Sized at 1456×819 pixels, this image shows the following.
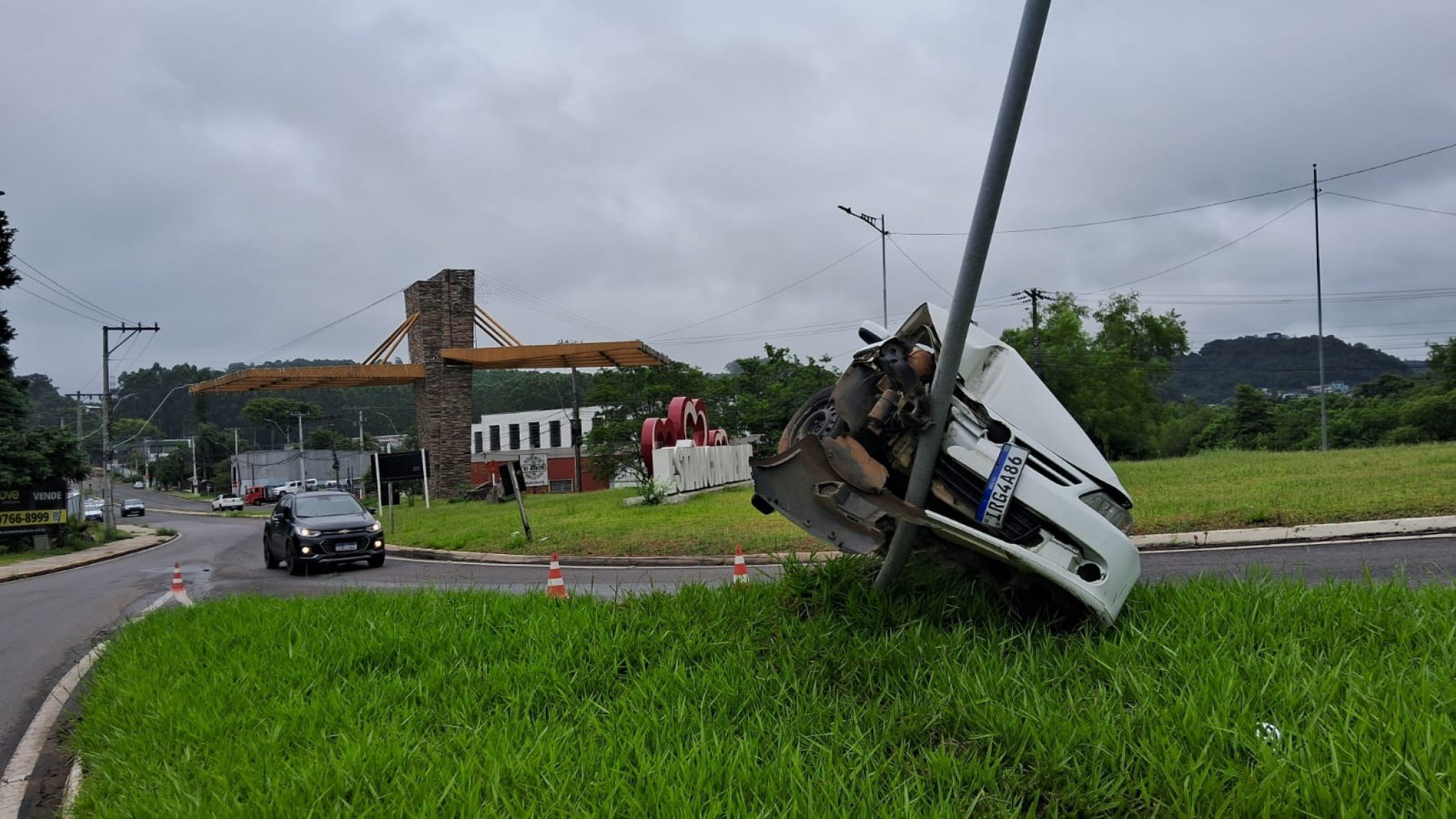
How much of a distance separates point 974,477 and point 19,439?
27.6 m

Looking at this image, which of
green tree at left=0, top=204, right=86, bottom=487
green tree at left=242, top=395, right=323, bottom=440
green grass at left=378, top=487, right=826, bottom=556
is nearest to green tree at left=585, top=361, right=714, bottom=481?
green grass at left=378, top=487, right=826, bottom=556

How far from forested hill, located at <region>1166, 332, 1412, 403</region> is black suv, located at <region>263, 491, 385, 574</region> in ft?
243

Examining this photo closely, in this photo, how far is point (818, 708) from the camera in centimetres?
375

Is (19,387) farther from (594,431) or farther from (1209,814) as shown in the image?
(1209,814)

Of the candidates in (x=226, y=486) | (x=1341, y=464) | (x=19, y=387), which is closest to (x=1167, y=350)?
(x=1341, y=464)

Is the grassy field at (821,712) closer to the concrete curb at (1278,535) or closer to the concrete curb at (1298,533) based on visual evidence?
the concrete curb at (1278,535)

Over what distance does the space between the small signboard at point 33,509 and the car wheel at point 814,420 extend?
26.5m

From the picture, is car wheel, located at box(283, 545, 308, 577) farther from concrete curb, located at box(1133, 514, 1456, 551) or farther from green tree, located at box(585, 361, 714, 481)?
green tree, located at box(585, 361, 714, 481)

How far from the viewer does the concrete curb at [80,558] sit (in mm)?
18344

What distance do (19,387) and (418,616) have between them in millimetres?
27187

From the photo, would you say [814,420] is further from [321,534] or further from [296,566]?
[296,566]

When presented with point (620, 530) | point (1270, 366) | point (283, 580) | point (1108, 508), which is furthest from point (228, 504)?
point (1270, 366)

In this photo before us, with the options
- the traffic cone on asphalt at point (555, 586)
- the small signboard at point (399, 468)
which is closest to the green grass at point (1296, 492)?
the traffic cone on asphalt at point (555, 586)

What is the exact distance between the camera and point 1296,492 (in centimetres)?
1279
